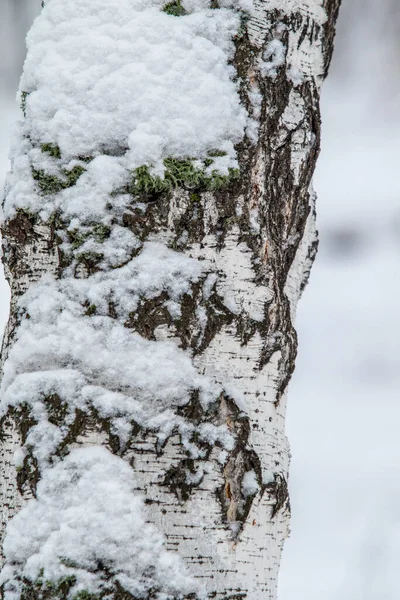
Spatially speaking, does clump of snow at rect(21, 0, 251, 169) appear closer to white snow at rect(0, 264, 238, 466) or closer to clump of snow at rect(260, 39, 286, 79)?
clump of snow at rect(260, 39, 286, 79)

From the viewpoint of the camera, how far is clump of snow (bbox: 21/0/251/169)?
106cm

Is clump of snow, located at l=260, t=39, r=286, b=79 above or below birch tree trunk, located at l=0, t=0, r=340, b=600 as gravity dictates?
above

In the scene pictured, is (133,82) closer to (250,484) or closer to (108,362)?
(108,362)

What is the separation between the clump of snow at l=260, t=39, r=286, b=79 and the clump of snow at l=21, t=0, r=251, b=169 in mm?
67

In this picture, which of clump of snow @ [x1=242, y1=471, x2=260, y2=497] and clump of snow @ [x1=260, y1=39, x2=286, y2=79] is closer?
clump of snow @ [x1=242, y1=471, x2=260, y2=497]

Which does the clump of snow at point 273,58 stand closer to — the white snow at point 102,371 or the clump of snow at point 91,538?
the white snow at point 102,371

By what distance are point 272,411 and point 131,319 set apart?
277 mm

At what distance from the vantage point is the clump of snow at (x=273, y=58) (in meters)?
1.14

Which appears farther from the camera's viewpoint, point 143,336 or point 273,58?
point 273,58

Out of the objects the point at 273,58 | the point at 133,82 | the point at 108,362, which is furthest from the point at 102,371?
the point at 273,58

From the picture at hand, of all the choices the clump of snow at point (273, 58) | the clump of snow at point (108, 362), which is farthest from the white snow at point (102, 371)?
the clump of snow at point (273, 58)

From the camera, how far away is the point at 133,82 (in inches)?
41.9

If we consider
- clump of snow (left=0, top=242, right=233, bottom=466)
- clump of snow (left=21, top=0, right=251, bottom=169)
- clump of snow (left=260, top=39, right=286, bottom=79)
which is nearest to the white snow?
clump of snow (left=0, top=242, right=233, bottom=466)

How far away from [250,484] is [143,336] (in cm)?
28
